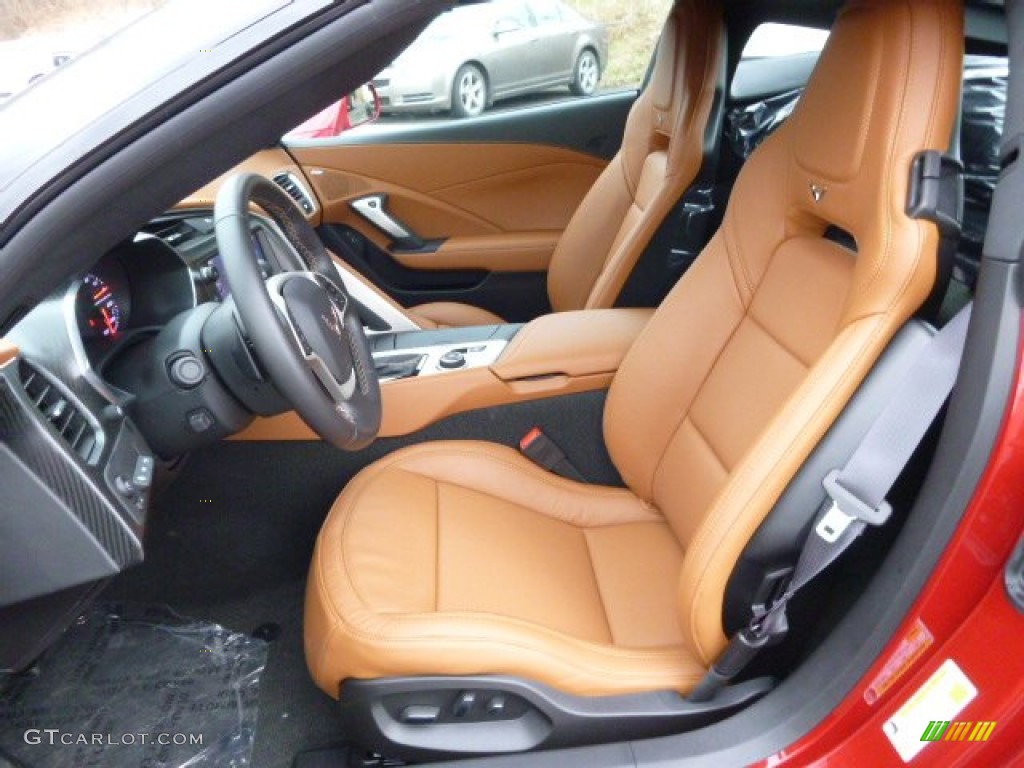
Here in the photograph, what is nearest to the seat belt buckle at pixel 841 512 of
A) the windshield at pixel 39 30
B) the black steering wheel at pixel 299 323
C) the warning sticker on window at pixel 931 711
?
the warning sticker on window at pixel 931 711

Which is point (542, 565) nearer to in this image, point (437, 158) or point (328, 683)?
point (328, 683)

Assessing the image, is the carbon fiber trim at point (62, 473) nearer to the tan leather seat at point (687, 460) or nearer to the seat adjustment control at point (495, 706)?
the tan leather seat at point (687, 460)

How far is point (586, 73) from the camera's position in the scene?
3371 mm

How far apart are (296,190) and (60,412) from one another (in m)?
1.62

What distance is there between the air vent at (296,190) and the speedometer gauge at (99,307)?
3.95 feet

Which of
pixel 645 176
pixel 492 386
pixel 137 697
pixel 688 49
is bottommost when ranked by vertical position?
pixel 137 697

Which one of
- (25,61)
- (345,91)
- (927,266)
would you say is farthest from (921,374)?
(25,61)

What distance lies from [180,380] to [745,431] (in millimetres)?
787

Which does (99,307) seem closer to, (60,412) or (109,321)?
(109,321)

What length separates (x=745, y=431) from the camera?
1.17 meters

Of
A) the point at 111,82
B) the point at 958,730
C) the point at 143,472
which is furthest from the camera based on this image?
the point at 143,472

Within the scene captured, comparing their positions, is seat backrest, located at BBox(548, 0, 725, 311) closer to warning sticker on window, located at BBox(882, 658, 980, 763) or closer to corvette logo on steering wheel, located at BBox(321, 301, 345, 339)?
corvette logo on steering wheel, located at BBox(321, 301, 345, 339)

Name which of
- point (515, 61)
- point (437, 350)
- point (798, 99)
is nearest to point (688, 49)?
point (798, 99)

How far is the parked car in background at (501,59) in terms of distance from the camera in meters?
3.06
